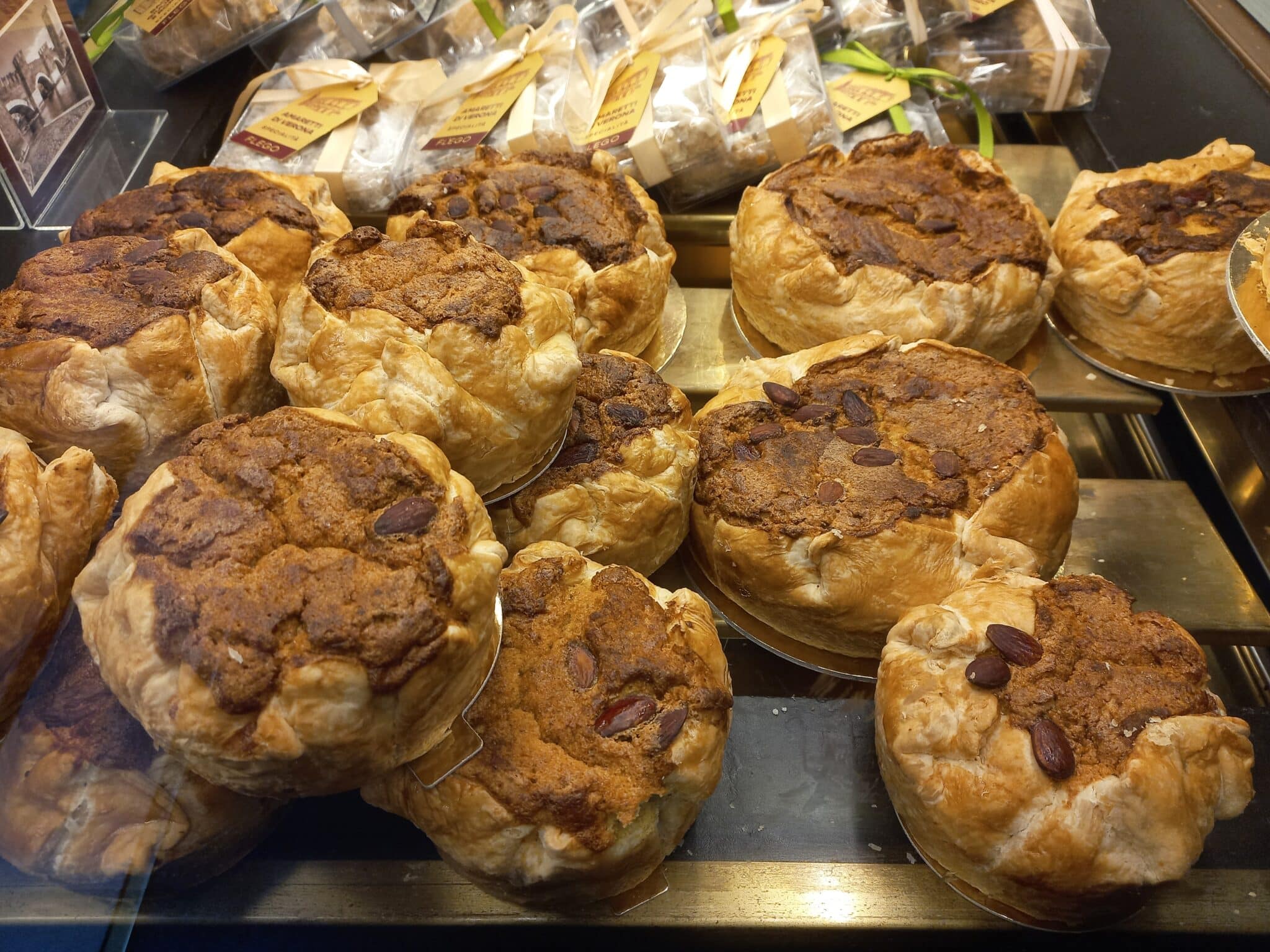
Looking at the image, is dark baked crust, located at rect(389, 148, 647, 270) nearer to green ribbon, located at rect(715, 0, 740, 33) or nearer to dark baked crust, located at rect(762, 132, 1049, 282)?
dark baked crust, located at rect(762, 132, 1049, 282)

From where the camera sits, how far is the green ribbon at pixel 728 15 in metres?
3.66

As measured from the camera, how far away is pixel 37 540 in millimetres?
1637

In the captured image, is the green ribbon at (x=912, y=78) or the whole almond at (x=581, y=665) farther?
the green ribbon at (x=912, y=78)

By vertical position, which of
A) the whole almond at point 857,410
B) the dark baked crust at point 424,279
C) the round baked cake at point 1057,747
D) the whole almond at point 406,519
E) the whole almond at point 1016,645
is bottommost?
the round baked cake at point 1057,747

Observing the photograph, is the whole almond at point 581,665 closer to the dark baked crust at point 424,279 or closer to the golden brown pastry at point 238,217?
the dark baked crust at point 424,279

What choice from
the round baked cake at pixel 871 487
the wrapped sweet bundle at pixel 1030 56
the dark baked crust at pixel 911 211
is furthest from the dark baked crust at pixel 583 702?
the wrapped sweet bundle at pixel 1030 56

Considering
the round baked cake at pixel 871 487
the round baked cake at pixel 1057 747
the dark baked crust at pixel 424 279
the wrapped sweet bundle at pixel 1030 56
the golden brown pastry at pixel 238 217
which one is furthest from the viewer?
the wrapped sweet bundle at pixel 1030 56

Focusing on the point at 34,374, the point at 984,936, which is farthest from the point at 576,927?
the point at 34,374

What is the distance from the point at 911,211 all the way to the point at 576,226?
3.58ft

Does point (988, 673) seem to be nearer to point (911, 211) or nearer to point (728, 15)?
point (911, 211)

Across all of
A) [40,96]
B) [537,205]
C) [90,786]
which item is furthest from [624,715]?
[40,96]

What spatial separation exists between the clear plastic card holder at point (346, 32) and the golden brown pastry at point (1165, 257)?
2.75 meters

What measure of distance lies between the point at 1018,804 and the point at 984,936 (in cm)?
38

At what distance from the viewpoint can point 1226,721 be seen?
1.83 meters
